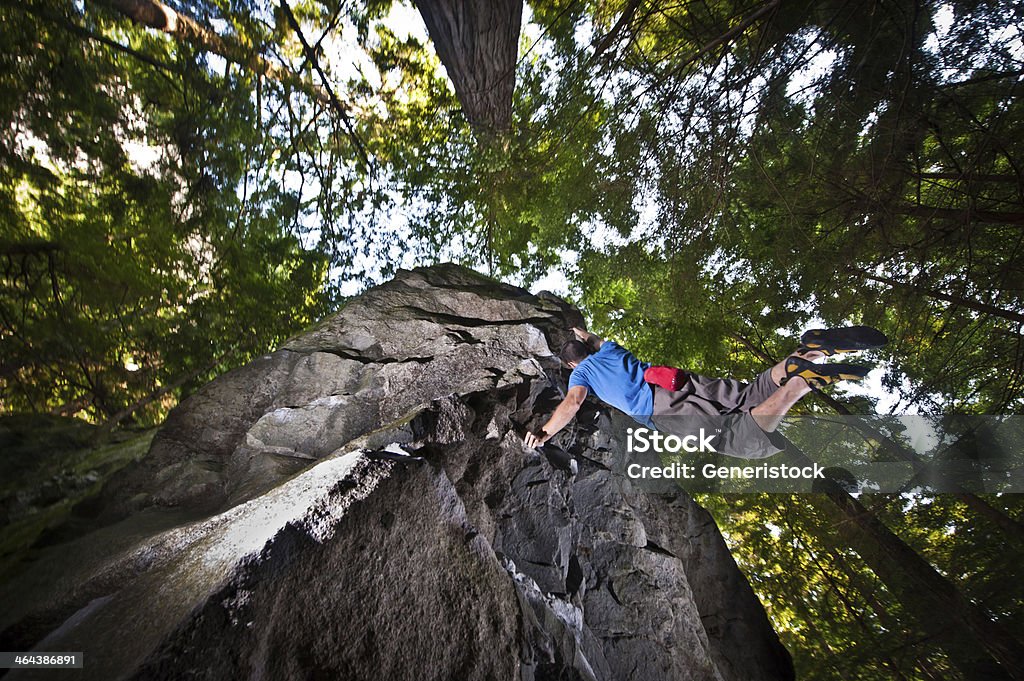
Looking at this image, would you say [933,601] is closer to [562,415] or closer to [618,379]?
[618,379]

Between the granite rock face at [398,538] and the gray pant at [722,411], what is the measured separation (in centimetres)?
72

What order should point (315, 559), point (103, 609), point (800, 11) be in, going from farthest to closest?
point (800, 11) < point (315, 559) < point (103, 609)

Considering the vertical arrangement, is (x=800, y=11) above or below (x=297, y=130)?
below

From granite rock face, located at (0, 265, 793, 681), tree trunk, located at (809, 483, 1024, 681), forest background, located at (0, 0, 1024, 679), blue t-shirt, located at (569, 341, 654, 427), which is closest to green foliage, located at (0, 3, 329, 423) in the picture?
forest background, located at (0, 0, 1024, 679)

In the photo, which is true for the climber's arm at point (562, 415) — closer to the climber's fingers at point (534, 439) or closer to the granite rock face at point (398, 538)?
the climber's fingers at point (534, 439)

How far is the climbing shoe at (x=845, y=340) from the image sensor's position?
2465 millimetres

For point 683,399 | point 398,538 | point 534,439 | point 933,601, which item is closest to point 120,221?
point 398,538

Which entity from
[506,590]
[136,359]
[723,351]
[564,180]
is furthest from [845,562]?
[136,359]

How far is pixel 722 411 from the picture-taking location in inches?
124

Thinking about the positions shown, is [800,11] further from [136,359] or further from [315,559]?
[136,359]

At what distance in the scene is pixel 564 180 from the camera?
189 inches

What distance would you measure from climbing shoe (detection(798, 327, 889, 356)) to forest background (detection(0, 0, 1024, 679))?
116 cm

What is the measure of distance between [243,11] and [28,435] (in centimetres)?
396

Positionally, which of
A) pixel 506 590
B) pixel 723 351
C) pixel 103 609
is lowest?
pixel 103 609
